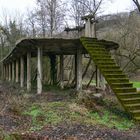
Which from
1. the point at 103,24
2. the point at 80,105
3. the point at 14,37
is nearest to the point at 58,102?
the point at 80,105

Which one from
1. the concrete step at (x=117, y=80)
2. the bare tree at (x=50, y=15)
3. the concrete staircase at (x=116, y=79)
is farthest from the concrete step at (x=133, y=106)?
the bare tree at (x=50, y=15)

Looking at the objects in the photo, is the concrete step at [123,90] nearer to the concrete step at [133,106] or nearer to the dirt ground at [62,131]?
the concrete step at [133,106]

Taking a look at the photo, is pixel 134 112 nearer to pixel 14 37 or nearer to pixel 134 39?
pixel 134 39

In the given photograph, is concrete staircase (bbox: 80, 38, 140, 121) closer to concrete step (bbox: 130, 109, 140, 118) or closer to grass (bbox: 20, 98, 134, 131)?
concrete step (bbox: 130, 109, 140, 118)

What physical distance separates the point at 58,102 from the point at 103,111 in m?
2.18

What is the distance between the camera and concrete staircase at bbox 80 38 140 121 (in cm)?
1294

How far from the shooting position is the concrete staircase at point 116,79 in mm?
12938

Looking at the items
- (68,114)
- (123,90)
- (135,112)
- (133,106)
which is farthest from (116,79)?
(68,114)

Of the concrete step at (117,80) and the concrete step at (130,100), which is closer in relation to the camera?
the concrete step at (130,100)

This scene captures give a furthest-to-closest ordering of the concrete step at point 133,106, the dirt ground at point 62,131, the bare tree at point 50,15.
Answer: the bare tree at point 50,15 → the concrete step at point 133,106 → the dirt ground at point 62,131

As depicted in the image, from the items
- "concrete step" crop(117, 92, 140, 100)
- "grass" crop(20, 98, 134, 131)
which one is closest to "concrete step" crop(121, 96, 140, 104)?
"concrete step" crop(117, 92, 140, 100)

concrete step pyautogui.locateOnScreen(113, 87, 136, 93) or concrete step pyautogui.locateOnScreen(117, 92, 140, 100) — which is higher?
concrete step pyautogui.locateOnScreen(113, 87, 136, 93)

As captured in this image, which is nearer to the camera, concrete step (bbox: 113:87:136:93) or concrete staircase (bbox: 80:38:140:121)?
concrete staircase (bbox: 80:38:140:121)

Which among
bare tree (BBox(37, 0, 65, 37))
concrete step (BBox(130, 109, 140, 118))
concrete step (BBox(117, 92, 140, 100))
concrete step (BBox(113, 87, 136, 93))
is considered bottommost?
concrete step (BBox(130, 109, 140, 118))
